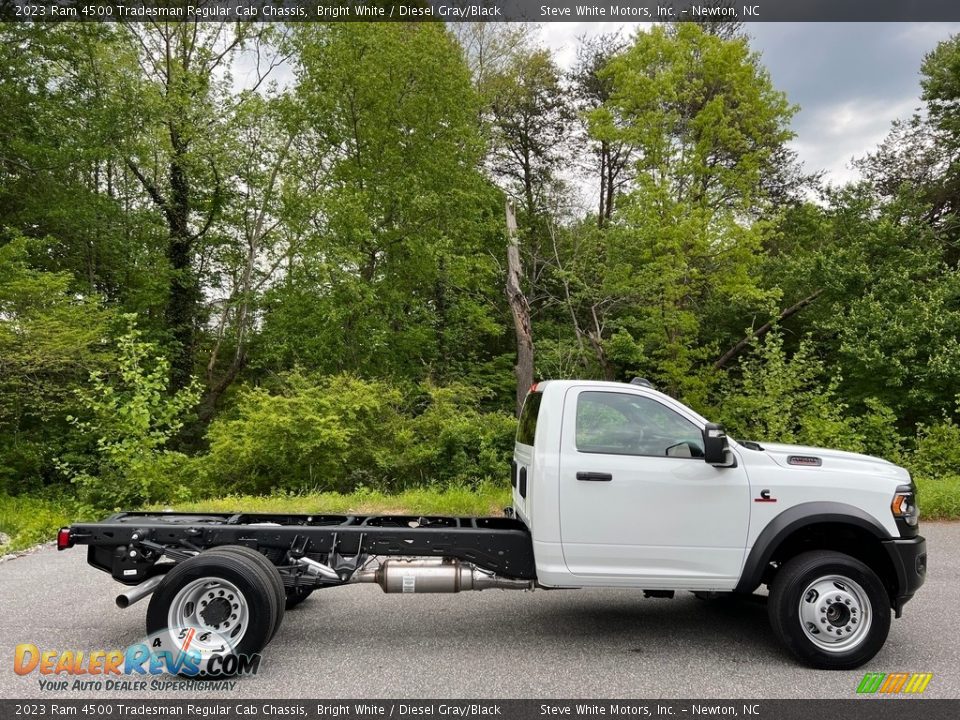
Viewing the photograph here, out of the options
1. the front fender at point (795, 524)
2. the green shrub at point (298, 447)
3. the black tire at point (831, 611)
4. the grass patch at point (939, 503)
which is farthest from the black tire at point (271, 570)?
the grass patch at point (939, 503)

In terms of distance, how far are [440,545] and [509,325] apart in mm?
18654

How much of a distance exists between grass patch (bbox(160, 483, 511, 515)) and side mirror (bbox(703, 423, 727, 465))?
5.06 m

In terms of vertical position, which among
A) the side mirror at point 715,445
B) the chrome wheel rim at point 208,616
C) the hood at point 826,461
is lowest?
the chrome wheel rim at point 208,616

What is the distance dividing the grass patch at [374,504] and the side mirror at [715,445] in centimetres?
506

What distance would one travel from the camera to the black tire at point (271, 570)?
4457 mm

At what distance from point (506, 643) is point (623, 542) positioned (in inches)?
47.1

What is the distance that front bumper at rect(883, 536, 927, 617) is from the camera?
4.54 meters

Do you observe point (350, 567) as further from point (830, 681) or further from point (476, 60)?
point (476, 60)

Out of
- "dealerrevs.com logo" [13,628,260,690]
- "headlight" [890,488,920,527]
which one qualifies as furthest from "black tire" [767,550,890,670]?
"dealerrevs.com logo" [13,628,260,690]

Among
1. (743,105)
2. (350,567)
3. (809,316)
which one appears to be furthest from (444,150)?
(350,567)

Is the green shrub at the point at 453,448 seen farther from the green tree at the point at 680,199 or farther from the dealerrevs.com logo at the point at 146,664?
the dealerrevs.com logo at the point at 146,664

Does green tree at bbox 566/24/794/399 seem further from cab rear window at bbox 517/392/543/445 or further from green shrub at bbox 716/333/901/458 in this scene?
cab rear window at bbox 517/392/543/445

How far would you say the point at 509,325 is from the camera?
23.2 meters

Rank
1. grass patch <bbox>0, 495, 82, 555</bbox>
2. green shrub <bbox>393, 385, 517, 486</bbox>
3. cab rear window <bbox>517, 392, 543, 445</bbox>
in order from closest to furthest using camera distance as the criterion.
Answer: cab rear window <bbox>517, 392, 543, 445</bbox>, grass patch <bbox>0, 495, 82, 555</bbox>, green shrub <bbox>393, 385, 517, 486</bbox>
